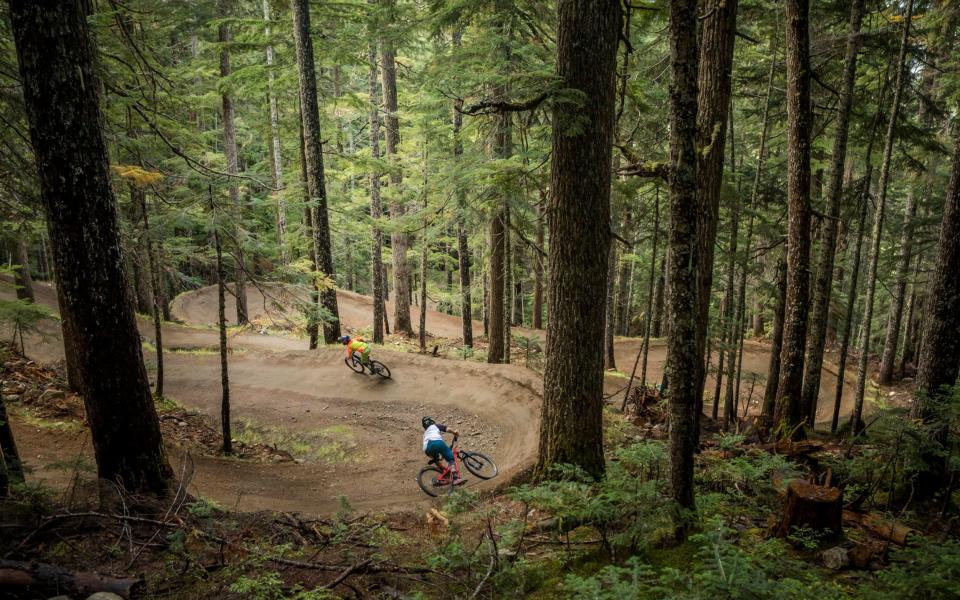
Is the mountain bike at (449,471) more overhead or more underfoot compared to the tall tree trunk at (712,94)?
more underfoot

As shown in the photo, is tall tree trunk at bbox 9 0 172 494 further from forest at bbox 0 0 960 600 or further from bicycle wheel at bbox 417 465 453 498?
bicycle wheel at bbox 417 465 453 498

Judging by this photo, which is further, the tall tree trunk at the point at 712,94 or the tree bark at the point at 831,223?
the tree bark at the point at 831,223

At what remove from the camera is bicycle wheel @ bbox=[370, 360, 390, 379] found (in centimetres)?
1501

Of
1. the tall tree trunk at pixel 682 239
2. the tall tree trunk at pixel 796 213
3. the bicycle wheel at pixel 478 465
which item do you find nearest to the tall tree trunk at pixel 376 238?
the bicycle wheel at pixel 478 465

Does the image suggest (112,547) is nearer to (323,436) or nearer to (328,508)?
(328,508)

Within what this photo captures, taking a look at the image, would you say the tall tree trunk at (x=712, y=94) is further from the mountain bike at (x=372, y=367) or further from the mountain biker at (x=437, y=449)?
the mountain bike at (x=372, y=367)

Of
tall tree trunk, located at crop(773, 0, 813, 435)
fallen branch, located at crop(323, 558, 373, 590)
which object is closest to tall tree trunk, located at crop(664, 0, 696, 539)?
fallen branch, located at crop(323, 558, 373, 590)

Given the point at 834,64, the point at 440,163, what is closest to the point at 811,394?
the point at 834,64

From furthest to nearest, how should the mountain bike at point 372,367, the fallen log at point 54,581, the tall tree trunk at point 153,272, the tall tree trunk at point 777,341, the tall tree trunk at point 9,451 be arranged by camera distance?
the mountain bike at point 372,367 → the tall tree trunk at point 777,341 → the tall tree trunk at point 153,272 → the tall tree trunk at point 9,451 → the fallen log at point 54,581

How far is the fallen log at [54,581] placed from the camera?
3.65 m

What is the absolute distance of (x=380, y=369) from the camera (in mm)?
15172

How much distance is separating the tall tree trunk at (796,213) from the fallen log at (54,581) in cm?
1038

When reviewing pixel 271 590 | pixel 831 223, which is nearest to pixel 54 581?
pixel 271 590

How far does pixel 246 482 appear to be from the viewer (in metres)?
9.10
